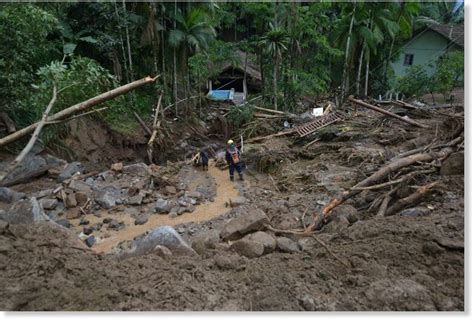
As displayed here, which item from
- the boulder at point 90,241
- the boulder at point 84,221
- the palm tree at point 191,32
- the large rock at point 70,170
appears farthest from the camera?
the palm tree at point 191,32

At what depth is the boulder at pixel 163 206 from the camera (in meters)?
7.75

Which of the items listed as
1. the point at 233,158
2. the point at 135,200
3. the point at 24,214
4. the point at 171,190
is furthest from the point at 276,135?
the point at 24,214

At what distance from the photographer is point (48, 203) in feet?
24.9

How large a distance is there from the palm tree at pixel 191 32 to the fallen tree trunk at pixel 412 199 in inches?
516

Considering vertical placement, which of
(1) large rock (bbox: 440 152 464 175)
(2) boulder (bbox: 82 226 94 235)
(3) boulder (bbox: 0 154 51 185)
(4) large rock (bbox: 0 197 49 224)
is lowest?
(2) boulder (bbox: 82 226 94 235)

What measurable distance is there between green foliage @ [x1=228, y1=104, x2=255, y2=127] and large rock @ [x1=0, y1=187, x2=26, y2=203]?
952 centimetres

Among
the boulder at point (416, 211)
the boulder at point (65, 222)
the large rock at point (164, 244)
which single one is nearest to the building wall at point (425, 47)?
the boulder at point (416, 211)

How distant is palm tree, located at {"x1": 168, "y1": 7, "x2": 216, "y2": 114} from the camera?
15.4m

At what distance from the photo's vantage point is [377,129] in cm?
1091

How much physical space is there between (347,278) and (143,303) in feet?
5.84

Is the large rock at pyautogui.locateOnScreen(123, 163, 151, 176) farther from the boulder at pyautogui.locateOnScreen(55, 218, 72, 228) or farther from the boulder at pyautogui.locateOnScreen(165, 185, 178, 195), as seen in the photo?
the boulder at pyautogui.locateOnScreen(55, 218, 72, 228)

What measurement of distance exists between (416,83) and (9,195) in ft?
66.9

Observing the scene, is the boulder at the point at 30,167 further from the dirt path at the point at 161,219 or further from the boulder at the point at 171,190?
the boulder at the point at 171,190

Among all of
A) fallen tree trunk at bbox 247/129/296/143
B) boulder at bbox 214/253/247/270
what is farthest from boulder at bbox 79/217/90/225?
fallen tree trunk at bbox 247/129/296/143
